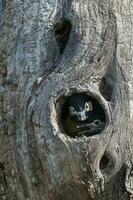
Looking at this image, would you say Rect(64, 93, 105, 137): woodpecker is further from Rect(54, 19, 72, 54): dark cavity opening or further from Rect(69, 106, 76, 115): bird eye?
Rect(54, 19, 72, 54): dark cavity opening

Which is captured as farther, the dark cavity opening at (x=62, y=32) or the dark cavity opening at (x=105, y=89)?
the dark cavity opening at (x=62, y=32)

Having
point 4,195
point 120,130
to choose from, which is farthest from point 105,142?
point 4,195

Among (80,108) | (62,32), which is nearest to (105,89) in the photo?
(80,108)

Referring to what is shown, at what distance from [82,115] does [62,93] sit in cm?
11

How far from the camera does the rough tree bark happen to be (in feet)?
15.4

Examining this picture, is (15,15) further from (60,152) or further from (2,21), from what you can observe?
(60,152)

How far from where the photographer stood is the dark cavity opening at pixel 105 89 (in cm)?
474

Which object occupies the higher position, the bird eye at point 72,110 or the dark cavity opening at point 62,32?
the dark cavity opening at point 62,32

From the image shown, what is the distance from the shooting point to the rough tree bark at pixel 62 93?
184 inches

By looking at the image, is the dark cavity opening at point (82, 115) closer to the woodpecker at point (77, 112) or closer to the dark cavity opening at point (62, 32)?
the woodpecker at point (77, 112)

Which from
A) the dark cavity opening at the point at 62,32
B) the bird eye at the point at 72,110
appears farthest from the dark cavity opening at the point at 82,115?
the dark cavity opening at the point at 62,32

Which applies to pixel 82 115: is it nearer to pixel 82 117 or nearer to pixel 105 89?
pixel 82 117

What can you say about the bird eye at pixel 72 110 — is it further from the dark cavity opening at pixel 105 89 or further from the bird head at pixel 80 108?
the dark cavity opening at pixel 105 89

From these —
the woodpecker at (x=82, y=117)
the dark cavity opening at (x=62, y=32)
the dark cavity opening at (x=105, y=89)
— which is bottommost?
the woodpecker at (x=82, y=117)
